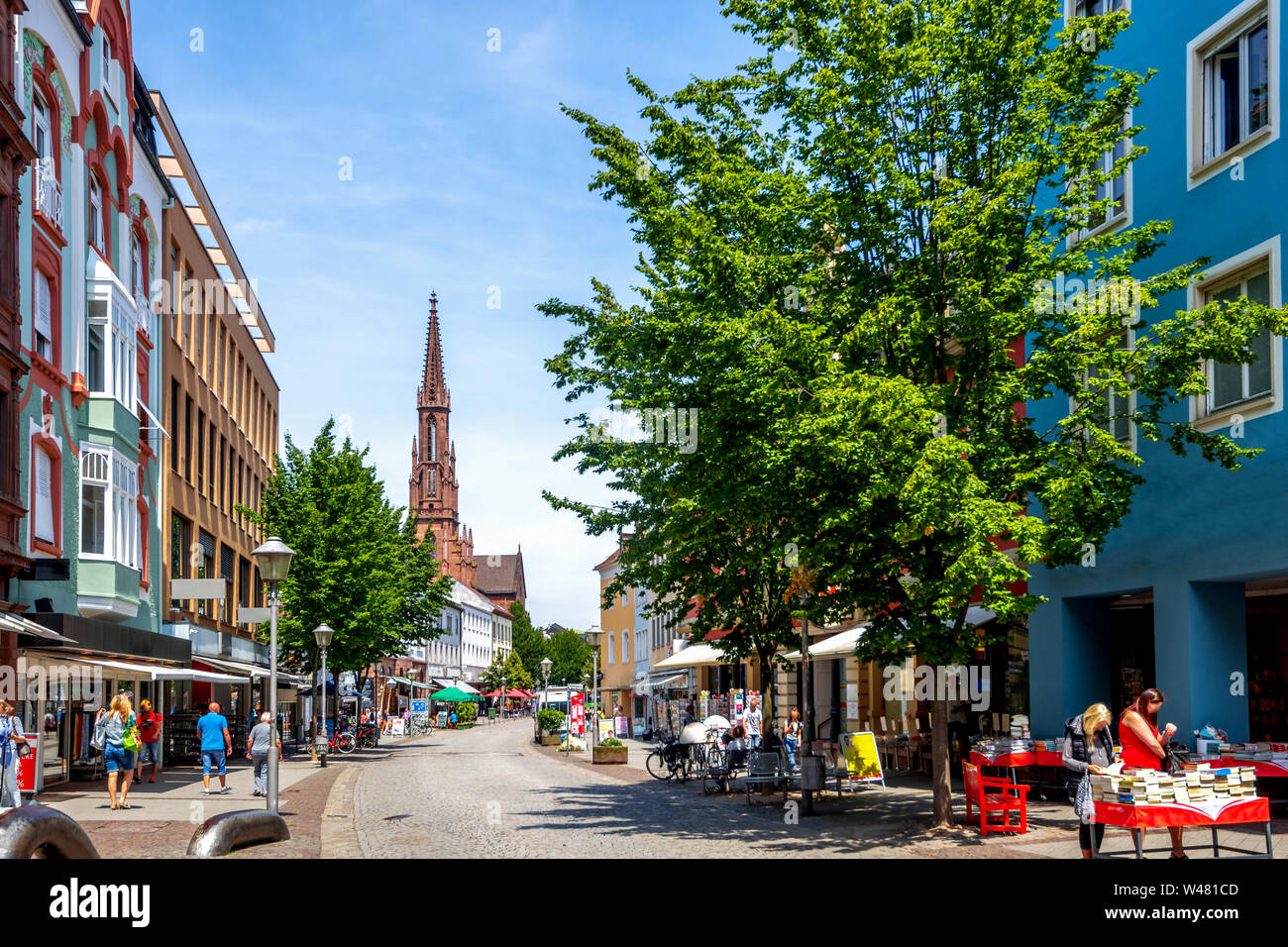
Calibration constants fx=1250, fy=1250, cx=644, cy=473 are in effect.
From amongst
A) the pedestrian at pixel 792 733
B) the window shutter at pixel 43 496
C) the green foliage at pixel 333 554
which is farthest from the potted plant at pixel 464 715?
the window shutter at pixel 43 496

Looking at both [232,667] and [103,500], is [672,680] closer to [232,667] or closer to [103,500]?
[232,667]

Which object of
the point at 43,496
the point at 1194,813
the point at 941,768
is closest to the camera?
the point at 1194,813

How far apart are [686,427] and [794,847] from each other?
6043 mm

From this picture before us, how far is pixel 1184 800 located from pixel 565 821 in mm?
9643

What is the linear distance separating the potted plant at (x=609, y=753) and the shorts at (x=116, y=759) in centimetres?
1817

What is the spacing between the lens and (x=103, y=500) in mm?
28562

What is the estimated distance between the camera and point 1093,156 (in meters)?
16.3

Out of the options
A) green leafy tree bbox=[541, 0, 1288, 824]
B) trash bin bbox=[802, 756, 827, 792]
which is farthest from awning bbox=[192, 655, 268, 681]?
green leafy tree bbox=[541, 0, 1288, 824]

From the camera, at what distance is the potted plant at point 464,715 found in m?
81.5

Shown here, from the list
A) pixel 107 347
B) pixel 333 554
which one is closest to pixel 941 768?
pixel 107 347

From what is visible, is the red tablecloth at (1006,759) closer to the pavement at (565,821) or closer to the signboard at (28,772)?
the pavement at (565,821)

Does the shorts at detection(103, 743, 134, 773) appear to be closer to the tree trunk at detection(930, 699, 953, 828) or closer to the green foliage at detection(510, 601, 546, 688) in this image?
the tree trunk at detection(930, 699, 953, 828)
